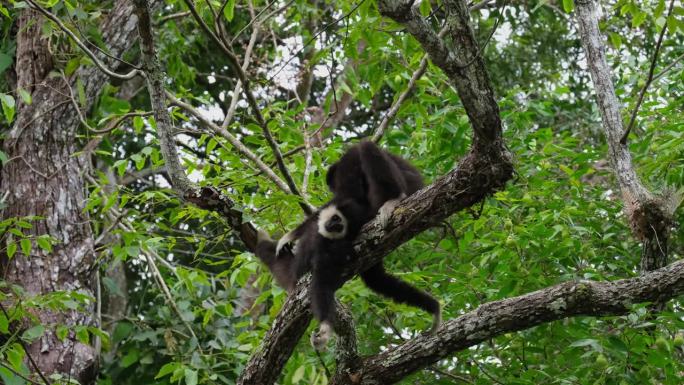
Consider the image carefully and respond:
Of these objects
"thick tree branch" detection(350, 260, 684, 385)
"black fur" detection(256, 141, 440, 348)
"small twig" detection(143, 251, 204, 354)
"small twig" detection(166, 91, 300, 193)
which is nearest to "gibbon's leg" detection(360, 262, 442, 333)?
"black fur" detection(256, 141, 440, 348)

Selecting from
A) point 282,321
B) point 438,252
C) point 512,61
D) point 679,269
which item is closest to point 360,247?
point 282,321

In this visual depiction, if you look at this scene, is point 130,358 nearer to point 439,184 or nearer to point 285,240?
point 285,240

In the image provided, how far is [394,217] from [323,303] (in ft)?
2.59

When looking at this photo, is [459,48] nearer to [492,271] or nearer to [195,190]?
[195,190]

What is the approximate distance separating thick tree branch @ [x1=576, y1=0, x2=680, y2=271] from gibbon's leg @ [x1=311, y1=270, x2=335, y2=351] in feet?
7.64

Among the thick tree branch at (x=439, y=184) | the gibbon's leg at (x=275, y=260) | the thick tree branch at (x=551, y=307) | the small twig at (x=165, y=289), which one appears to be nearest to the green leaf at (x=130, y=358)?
the small twig at (x=165, y=289)

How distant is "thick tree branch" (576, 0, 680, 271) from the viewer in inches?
220

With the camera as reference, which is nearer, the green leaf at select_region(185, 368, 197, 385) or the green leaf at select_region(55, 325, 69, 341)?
the green leaf at select_region(55, 325, 69, 341)

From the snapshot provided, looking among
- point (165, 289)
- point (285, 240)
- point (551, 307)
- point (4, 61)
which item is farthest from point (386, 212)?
point (4, 61)

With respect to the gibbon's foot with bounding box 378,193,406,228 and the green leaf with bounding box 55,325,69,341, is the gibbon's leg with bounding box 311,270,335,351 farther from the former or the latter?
the green leaf with bounding box 55,325,69,341

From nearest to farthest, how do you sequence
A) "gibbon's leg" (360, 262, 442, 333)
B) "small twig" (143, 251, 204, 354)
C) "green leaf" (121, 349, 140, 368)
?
"gibbon's leg" (360, 262, 442, 333)
"small twig" (143, 251, 204, 354)
"green leaf" (121, 349, 140, 368)

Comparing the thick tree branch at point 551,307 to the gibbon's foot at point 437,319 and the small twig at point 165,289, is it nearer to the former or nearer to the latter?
the gibbon's foot at point 437,319

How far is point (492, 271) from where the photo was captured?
6.12 meters

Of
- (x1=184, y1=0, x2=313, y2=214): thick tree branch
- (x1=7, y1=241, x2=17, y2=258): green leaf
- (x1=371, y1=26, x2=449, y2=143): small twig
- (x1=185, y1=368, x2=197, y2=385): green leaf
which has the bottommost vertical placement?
(x1=185, y1=368, x2=197, y2=385): green leaf
